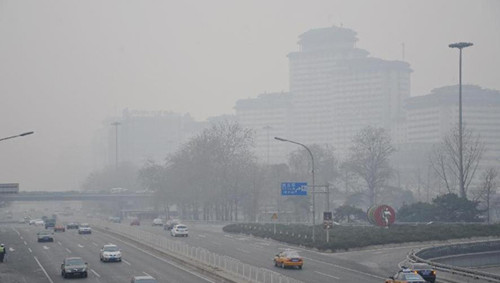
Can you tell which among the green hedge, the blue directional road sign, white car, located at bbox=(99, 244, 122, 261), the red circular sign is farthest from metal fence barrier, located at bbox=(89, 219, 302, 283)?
the red circular sign

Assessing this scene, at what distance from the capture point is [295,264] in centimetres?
4988

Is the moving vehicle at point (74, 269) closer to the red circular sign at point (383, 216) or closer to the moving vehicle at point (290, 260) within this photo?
the moving vehicle at point (290, 260)

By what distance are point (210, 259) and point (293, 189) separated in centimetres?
2656

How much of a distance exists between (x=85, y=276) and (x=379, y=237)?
33636 mm

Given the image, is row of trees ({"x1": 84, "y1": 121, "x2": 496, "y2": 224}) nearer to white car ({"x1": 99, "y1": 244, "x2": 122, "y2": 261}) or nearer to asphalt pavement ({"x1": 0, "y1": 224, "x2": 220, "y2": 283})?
asphalt pavement ({"x1": 0, "y1": 224, "x2": 220, "y2": 283})

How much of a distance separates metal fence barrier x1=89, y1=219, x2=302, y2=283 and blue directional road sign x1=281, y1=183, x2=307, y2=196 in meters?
15.7

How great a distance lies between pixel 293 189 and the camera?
78250 mm

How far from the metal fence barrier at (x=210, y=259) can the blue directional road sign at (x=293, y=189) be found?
51.7ft

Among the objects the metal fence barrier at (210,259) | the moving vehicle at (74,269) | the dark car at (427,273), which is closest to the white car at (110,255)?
the metal fence barrier at (210,259)

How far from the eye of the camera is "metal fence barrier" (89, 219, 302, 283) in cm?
4058

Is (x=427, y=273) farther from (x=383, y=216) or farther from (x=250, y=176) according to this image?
(x=250, y=176)

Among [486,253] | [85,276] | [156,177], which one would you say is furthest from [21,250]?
[156,177]

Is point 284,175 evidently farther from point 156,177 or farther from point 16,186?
point 16,186

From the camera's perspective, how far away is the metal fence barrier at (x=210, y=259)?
133 ft
